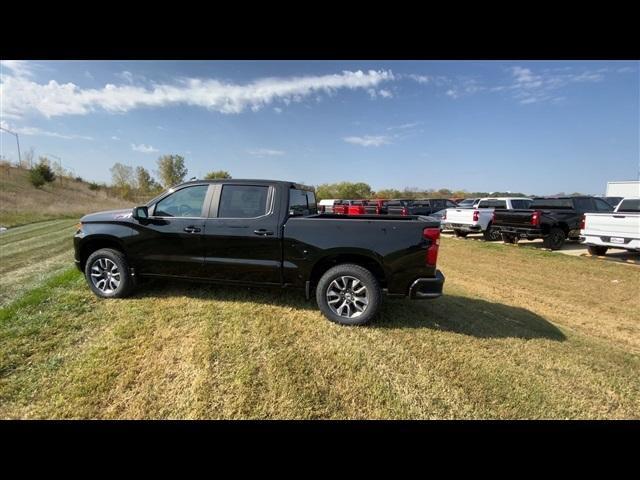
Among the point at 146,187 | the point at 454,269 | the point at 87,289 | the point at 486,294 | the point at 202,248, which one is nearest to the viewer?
the point at 202,248

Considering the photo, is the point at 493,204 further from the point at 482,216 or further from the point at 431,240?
the point at 431,240

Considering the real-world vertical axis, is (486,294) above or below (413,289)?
below

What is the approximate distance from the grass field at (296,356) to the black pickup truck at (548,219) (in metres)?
6.06

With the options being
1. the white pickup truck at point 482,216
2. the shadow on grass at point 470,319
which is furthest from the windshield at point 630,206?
the shadow on grass at point 470,319

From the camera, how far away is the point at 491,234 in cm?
1192

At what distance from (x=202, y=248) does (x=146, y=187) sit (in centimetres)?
4739

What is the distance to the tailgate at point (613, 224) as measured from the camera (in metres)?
7.62
